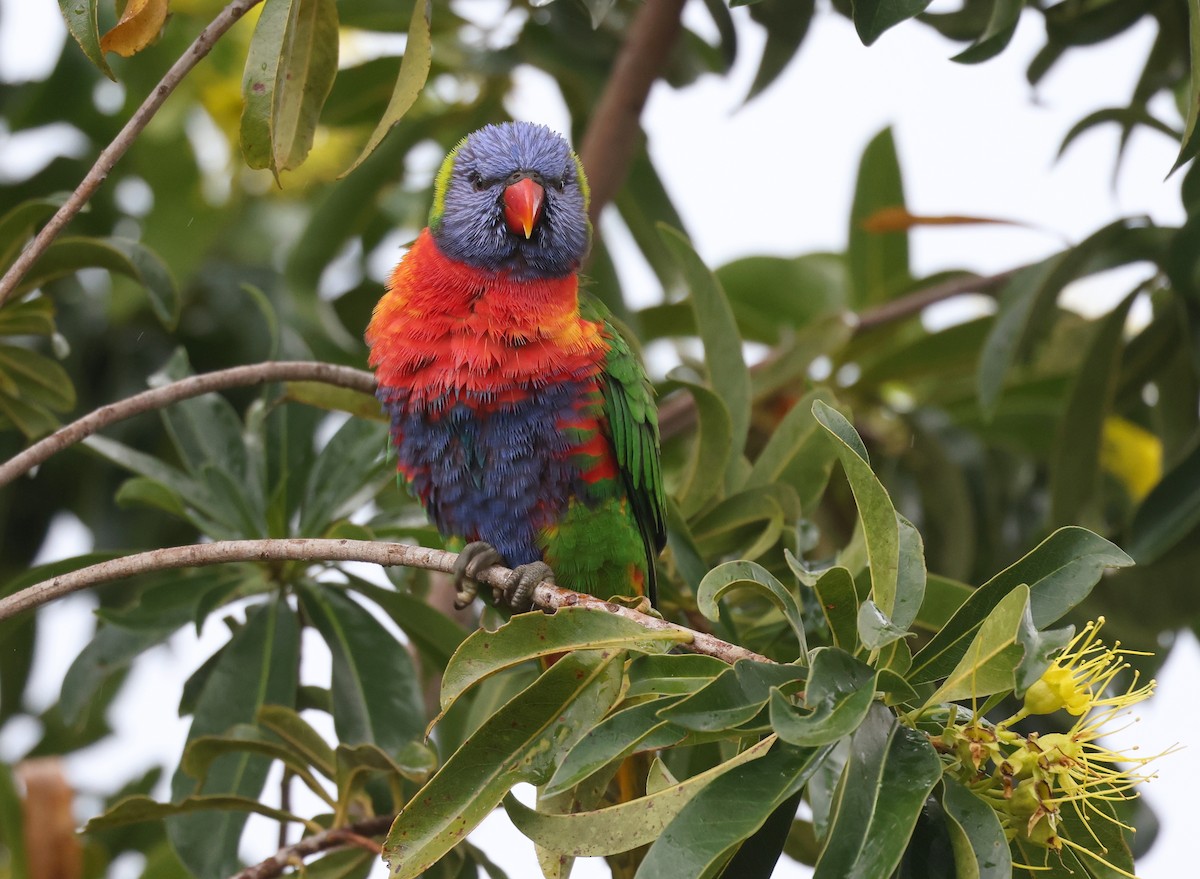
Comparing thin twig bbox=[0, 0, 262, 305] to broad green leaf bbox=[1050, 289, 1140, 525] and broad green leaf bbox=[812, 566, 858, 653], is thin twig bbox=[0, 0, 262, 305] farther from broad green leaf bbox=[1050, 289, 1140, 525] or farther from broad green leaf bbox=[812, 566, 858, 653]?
broad green leaf bbox=[1050, 289, 1140, 525]

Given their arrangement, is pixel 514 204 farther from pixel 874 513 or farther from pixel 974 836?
pixel 974 836

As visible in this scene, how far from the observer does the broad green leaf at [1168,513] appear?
9.24 ft

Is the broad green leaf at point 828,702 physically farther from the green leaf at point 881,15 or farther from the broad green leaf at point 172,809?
the broad green leaf at point 172,809

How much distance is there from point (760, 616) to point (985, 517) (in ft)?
4.96

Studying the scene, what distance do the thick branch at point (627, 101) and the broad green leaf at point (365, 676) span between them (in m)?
1.32

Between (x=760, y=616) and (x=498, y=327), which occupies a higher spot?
(x=498, y=327)

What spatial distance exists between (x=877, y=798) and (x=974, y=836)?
0.15 meters

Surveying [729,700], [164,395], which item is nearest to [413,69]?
[164,395]

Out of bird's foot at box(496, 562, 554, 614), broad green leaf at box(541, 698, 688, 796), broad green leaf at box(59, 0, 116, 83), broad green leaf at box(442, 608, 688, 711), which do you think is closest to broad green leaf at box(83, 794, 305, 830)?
bird's foot at box(496, 562, 554, 614)

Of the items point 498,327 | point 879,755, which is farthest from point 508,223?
point 879,755

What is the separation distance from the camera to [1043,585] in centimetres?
165

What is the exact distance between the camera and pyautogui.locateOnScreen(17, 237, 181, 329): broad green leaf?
8.29ft

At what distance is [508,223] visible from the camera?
286 cm

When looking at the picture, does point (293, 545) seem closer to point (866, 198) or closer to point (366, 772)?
point (366, 772)
